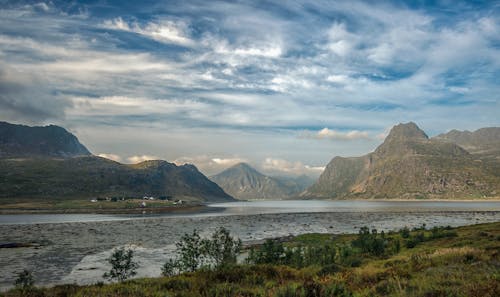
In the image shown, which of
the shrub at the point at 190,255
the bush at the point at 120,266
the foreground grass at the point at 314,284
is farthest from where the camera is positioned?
the shrub at the point at 190,255

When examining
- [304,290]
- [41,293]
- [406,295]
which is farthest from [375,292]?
[41,293]

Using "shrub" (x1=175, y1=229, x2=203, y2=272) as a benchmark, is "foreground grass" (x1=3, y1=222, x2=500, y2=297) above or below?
above

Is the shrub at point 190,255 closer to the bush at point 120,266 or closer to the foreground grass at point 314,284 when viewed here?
the bush at point 120,266

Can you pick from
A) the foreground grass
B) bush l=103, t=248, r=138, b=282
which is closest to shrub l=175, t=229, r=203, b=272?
bush l=103, t=248, r=138, b=282

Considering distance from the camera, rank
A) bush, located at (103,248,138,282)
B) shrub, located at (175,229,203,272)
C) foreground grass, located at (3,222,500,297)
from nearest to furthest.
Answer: foreground grass, located at (3,222,500,297) → bush, located at (103,248,138,282) → shrub, located at (175,229,203,272)

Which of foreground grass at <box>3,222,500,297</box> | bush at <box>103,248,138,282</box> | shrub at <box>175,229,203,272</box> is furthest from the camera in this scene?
shrub at <box>175,229,203,272</box>

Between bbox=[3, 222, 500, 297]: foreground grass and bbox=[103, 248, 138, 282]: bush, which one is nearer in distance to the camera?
bbox=[3, 222, 500, 297]: foreground grass

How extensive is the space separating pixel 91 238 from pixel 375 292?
8792 cm

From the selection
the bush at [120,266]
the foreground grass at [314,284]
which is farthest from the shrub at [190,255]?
the foreground grass at [314,284]

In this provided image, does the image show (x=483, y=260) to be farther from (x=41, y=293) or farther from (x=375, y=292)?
(x=41, y=293)

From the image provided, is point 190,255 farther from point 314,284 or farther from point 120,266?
point 314,284

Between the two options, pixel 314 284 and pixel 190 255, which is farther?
pixel 190 255

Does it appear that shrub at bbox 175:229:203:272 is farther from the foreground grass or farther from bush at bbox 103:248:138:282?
the foreground grass

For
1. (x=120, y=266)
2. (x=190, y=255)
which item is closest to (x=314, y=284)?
(x=190, y=255)
